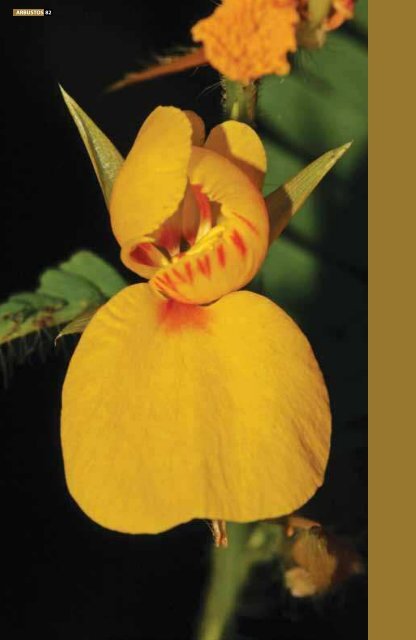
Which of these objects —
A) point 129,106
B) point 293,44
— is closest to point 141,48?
point 129,106

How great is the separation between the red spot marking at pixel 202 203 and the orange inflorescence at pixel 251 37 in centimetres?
13

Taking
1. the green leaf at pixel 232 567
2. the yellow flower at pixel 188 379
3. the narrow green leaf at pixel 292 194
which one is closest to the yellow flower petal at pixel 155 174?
the yellow flower at pixel 188 379

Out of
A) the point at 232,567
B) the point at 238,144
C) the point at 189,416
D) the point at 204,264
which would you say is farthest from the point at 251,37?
the point at 232,567

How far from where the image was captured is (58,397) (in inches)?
41.5

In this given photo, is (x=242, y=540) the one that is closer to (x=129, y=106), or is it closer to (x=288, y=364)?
(x=288, y=364)

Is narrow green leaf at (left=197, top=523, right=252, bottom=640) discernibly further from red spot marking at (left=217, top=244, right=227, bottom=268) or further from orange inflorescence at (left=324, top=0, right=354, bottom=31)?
orange inflorescence at (left=324, top=0, right=354, bottom=31)

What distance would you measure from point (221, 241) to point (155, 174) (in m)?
0.07

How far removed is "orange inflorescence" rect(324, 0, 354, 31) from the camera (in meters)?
0.96

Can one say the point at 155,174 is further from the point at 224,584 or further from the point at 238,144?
the point at 224,584

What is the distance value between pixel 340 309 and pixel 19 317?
0.30 m

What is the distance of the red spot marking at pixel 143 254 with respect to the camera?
0.89 meters

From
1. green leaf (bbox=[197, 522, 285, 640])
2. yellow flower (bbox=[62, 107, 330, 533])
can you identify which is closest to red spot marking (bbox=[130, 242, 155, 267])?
yellow flower (bbox=[62, 107, 330, 533])

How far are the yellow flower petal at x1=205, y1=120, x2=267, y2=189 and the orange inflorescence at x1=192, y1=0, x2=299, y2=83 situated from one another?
8 cm

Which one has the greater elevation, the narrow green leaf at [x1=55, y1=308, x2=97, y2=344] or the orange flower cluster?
the orange flower cluster
